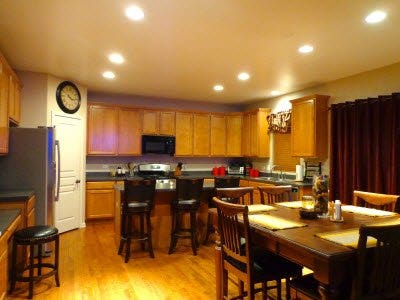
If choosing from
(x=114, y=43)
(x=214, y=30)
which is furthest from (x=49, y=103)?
(x=214, y=30)

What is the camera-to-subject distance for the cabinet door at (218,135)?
6.84 m

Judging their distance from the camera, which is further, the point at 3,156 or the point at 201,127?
the point at 201,127

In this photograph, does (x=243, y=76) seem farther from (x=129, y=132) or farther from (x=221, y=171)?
(x=221, y=171)

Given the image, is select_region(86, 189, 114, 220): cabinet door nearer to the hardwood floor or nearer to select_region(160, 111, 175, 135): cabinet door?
the hardwood floor

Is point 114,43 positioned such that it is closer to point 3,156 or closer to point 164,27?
point 164,27

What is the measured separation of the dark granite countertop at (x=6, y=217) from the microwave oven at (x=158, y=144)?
11.6 feet

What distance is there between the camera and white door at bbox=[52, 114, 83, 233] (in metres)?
4.82

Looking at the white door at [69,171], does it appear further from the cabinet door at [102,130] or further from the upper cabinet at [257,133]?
the upper cabinet at [257,133]

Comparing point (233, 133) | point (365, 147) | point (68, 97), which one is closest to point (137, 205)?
point (68, 97)

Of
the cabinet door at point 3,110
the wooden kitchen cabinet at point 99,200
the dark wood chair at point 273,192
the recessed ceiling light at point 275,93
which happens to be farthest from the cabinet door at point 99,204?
the recessed ceiling light at point 275,93

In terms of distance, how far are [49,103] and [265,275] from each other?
13.6 feet

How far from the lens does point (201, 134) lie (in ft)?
22.1

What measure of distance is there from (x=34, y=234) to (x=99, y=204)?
2.86 m

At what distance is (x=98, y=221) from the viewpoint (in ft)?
18.7
